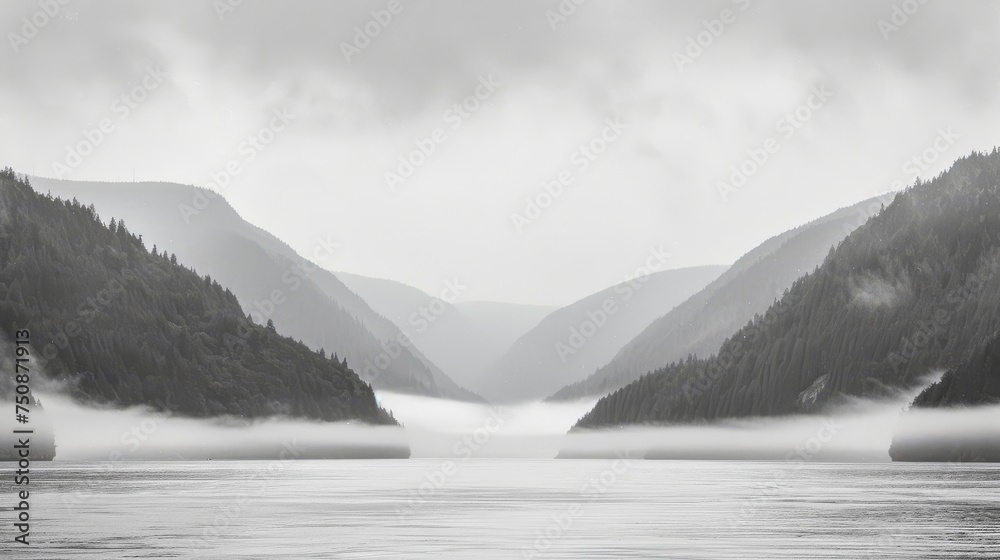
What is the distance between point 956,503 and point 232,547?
78430 millimetres

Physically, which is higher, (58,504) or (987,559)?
(58,504)

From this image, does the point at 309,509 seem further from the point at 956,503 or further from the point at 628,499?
the point at 956,503

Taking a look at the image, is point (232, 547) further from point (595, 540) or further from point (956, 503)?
point (956, 503)

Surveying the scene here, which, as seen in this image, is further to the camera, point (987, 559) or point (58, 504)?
point (58, 504)

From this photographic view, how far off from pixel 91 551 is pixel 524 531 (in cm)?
3032

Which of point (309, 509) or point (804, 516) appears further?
point (309, 509)

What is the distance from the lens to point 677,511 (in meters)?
115

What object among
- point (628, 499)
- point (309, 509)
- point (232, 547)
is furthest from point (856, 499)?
point (232, 547)

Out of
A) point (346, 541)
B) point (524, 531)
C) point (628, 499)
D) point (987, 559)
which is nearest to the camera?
point (987, 559)

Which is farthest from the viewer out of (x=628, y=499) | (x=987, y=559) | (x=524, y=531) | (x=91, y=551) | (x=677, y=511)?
(x=628, y=499)

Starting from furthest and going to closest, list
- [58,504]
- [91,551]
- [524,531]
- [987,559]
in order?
[58,504], [524,531], [91,551], [987,559]

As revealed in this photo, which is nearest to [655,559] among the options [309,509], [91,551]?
[91,551]

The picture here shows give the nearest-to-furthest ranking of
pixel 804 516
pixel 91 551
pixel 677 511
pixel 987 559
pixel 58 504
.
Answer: pixel 987 559
pixel 91 551
pixel 804 516
pixel 677 511
pixel 58 504

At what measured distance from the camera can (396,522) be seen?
9850 cm
